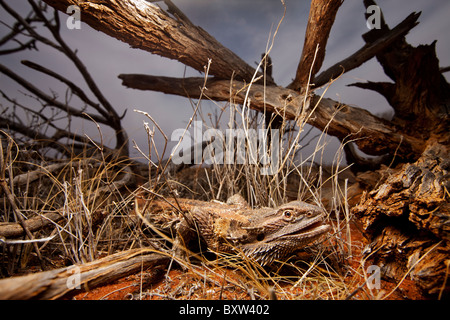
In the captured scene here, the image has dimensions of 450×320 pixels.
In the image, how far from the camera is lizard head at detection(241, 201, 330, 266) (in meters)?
1.25

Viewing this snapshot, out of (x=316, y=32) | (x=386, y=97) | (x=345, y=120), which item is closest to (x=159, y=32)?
(x=316, y=32)

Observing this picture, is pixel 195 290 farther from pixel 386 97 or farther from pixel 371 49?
pixel 371 49

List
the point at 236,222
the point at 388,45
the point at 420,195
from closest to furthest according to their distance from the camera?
the point at 420,195
the point at 236,222
the point at 388,45

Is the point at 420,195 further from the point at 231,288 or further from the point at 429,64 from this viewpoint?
the point at 429,64

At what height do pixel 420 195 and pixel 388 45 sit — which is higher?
pixel 388 45

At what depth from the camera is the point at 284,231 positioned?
129 cm

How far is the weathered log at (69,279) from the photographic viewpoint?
2.26 feet

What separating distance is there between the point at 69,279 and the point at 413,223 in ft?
6.08

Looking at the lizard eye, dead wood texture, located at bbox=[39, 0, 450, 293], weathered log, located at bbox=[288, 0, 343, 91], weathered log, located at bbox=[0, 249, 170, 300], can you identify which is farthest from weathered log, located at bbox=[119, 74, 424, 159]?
weathered log, located at bbox=[0, 249, 170, 300]

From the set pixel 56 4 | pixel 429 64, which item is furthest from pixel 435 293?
pixel 56 4

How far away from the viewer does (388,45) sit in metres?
3.11

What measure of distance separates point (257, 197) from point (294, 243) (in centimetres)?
97

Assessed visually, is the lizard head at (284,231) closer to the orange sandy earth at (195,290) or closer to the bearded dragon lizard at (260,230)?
the bearded dragon lizard at (260,230)

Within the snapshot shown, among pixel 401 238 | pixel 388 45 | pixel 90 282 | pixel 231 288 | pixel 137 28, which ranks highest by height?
pixel 388 45
